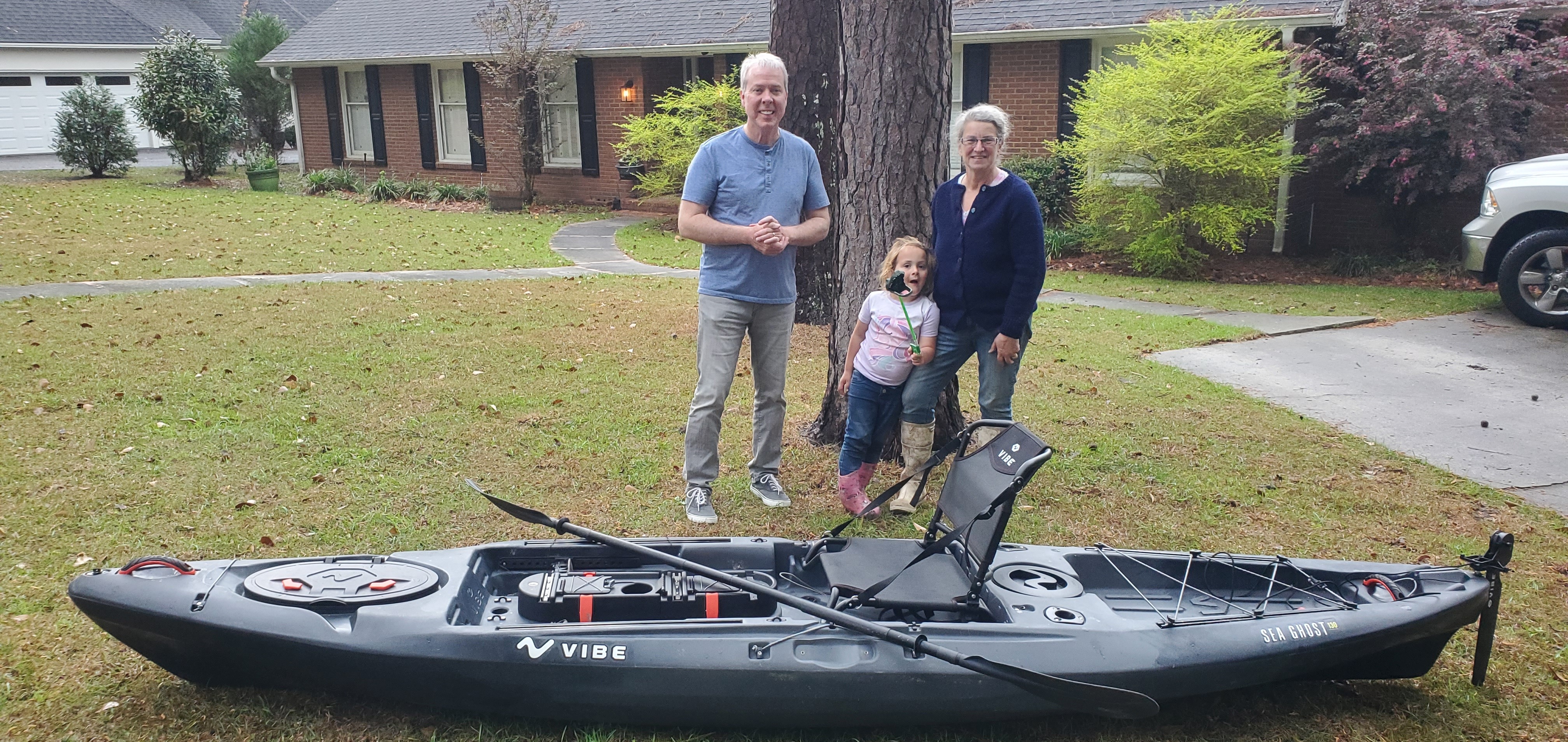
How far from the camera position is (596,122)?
19.8m

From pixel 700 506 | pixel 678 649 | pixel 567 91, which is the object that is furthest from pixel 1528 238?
pixel 567 91

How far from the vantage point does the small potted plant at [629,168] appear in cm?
1756

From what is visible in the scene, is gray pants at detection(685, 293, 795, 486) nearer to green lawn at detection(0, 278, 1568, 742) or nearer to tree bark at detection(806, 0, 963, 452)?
green lawn at detection(0, 278, 1568, 742)

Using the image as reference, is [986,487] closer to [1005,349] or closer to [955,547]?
[955,547]

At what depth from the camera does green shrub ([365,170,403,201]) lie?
20061 mm

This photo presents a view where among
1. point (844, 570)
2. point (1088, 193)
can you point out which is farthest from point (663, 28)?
point (844, 570)

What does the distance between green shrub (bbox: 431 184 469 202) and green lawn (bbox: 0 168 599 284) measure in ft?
3.11

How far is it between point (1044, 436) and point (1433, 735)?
10.4 feet

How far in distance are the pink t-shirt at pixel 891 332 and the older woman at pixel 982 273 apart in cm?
8

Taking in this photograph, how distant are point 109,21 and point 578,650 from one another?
1363 inches

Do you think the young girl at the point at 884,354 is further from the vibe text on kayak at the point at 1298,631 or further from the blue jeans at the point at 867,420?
the vibe text on kayak at the point at 1298,631

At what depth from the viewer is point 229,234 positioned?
14.4m

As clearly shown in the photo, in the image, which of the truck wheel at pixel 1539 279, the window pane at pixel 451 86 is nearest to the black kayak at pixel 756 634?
the truck wheel at pixel 1539 279

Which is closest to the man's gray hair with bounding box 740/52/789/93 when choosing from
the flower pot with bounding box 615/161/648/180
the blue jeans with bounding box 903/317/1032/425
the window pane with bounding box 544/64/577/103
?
the blue jeans with bounding box 903/317/1032/425
